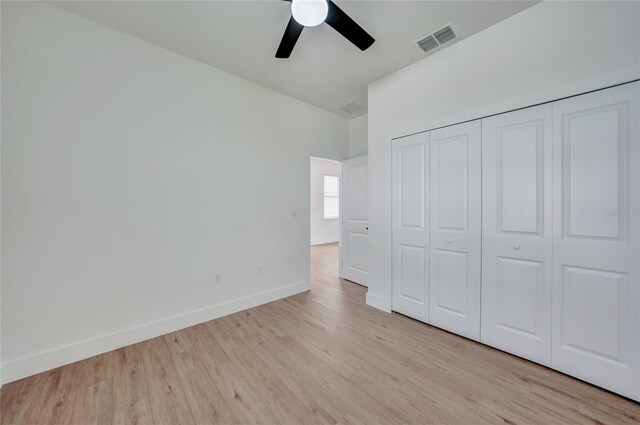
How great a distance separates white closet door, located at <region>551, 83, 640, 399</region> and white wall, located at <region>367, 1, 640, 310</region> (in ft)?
0.74

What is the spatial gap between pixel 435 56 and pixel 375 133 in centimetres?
98

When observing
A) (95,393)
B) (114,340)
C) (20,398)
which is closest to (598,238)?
(95,393)

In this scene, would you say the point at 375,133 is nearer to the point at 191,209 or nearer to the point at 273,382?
the point at 191,209

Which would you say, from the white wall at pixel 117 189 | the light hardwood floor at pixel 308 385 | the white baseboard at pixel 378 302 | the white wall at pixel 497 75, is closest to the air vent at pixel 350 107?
the white wall at pixel 497 75

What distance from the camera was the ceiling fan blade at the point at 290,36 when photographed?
1.67 metres

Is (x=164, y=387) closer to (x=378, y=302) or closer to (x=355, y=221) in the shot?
(x=378, y=302)

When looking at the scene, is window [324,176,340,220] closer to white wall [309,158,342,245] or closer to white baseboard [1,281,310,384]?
white wall [309,158,342,245]

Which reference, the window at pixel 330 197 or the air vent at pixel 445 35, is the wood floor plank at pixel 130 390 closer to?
the air vent at pixel 445 35

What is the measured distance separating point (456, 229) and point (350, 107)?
2.49 m

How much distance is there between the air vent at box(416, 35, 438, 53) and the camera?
7.46 ft

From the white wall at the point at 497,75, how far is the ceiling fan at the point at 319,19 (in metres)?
1.11

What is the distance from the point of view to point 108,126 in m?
2.12

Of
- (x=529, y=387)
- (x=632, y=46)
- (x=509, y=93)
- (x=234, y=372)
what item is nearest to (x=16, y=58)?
(x=234, y=372)

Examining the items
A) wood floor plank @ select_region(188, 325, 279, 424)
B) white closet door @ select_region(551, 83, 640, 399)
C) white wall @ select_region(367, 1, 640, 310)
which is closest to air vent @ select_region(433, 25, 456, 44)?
white wall @ select_region(367, 1, 640, 310)
